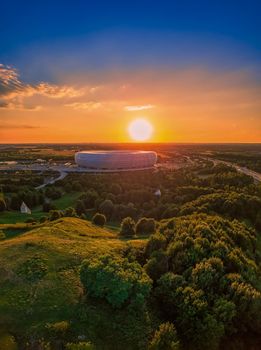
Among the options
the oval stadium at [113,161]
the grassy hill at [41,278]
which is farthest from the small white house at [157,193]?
the oval stadium at [113,161]

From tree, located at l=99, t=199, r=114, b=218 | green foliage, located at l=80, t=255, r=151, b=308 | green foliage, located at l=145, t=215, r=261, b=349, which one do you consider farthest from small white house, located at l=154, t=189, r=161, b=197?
green foliage, located at l=80, t=255, r=151, b=308

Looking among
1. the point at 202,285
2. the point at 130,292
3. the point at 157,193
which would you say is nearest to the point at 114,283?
the point at 130,292

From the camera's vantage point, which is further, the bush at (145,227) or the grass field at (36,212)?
the grass field at (36,212)

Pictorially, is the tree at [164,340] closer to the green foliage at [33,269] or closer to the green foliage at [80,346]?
the green foliage at [80,346]

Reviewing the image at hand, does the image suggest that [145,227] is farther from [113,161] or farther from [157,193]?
[113,161]

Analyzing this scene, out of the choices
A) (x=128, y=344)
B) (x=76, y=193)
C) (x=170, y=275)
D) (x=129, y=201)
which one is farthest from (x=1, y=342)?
(x=76, y=193)

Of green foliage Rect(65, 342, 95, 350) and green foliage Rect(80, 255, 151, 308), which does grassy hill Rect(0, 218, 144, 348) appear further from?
green foliage Rect(65, 342, 95, 350)
